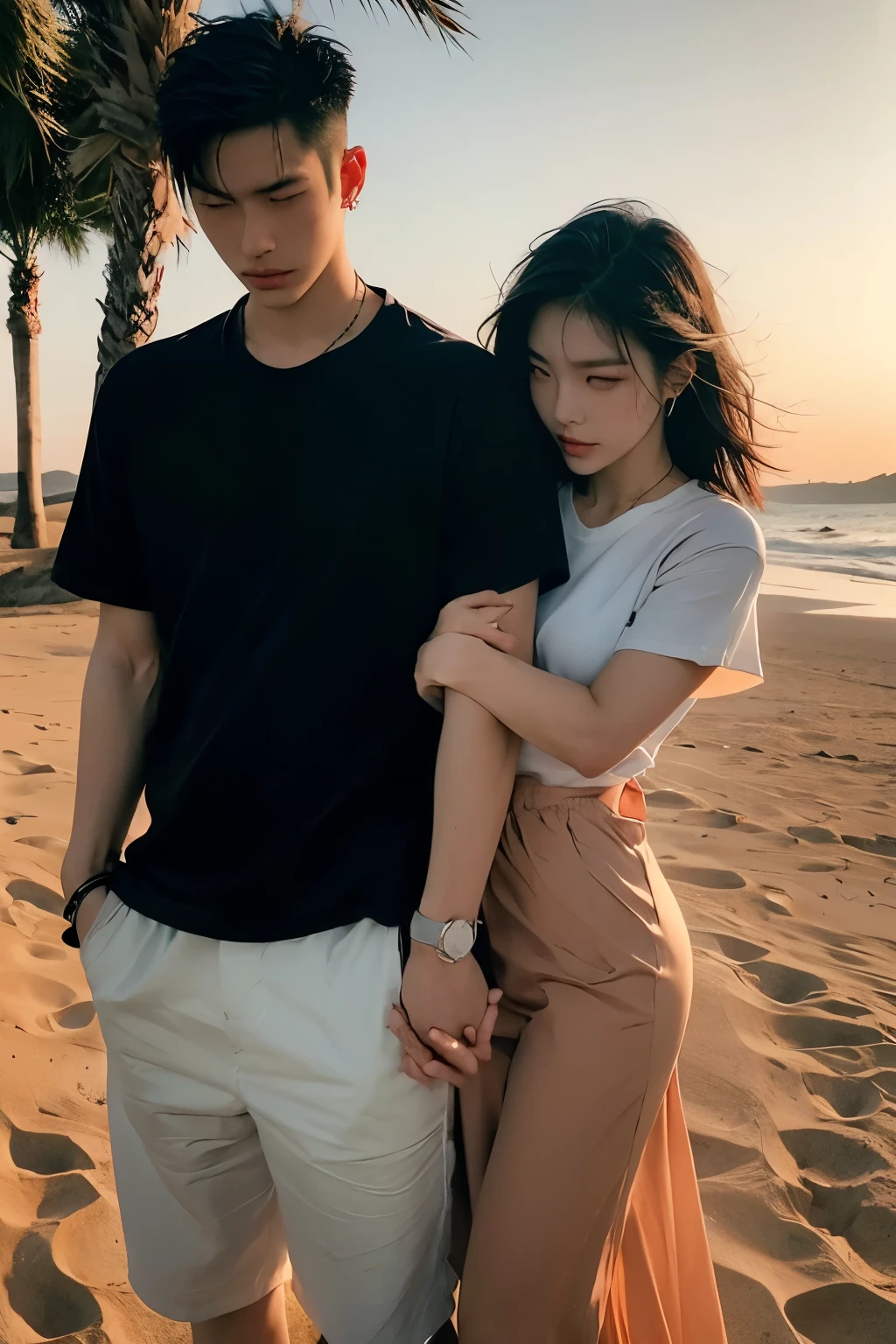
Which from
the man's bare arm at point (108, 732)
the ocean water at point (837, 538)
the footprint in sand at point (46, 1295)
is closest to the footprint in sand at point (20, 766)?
the footprint in sand at point (46, 1295)

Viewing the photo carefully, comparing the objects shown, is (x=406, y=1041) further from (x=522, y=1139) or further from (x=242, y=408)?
(x=242, y=408)

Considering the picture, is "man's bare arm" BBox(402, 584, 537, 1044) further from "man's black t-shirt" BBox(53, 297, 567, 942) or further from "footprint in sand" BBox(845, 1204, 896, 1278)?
"footprint in sand" BBox(845, 1204, 896, 1278)

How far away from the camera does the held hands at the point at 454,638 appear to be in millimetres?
1270

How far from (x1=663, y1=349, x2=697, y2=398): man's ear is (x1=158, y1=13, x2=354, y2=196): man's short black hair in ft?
2.04

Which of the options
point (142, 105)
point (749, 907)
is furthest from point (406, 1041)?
point (142, 105)

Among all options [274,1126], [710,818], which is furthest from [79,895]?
[710,818]

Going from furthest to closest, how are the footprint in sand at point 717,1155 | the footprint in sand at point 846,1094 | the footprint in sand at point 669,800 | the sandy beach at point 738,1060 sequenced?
the footprint in sand at point 669,800
the footprint in sand at point 846,1094
the footprint in sand at point 717,1155
the sandy beach at point 738,1060

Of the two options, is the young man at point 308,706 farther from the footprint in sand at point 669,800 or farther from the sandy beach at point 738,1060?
the footprint in sand at point 669,800

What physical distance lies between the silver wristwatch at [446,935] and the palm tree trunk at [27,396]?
15493 millimetres

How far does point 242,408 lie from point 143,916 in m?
0.77

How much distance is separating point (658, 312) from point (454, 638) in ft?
2.17

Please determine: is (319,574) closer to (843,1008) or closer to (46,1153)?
(46,1153)

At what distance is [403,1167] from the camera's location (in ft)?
4.33

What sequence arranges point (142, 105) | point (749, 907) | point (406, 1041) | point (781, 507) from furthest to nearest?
1. point (781, 507)
2. point (142, 105)
3. point (749, 907)
4. point (406, 1041)
